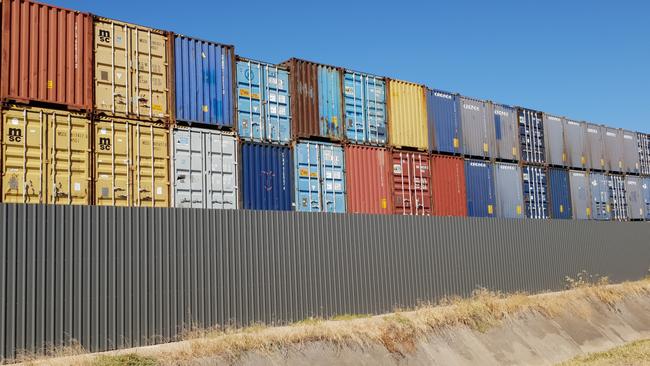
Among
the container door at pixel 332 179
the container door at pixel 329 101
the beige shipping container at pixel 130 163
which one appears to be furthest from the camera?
the container door at pixel 329 101

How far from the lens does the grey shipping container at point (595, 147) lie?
1167 inches

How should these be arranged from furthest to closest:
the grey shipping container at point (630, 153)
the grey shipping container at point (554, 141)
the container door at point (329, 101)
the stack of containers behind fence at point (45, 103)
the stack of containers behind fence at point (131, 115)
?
the grey shipping container at point (630, 153) < the grey shipping container at point (554, 141) < the container door at point (329, 101) < the stack of containers behind fence at point (131, 115) < the stack of containers behind fence at point (45, 103)

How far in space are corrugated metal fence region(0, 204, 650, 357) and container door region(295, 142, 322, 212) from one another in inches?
94.4

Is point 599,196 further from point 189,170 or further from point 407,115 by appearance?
point 189,170

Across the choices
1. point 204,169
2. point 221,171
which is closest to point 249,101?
point 221,171

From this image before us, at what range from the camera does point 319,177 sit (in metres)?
18.6

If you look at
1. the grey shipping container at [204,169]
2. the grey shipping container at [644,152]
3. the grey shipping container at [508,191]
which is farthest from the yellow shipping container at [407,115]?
the grey shipping container at [644,152]

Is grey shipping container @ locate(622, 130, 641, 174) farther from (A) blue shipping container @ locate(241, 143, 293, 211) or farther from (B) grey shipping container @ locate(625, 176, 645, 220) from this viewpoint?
(A) blue shipping container @ locate(241, 143, 293, 211)

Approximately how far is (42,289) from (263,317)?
16.0 ft

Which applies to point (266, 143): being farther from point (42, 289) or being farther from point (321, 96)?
point (42, 289)

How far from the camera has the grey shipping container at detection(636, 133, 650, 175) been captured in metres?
32.9

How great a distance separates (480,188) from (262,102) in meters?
9.98

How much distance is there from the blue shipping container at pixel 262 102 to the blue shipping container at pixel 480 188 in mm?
8301

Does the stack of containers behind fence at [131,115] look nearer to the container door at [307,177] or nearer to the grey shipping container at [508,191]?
the container door at [307,177]
